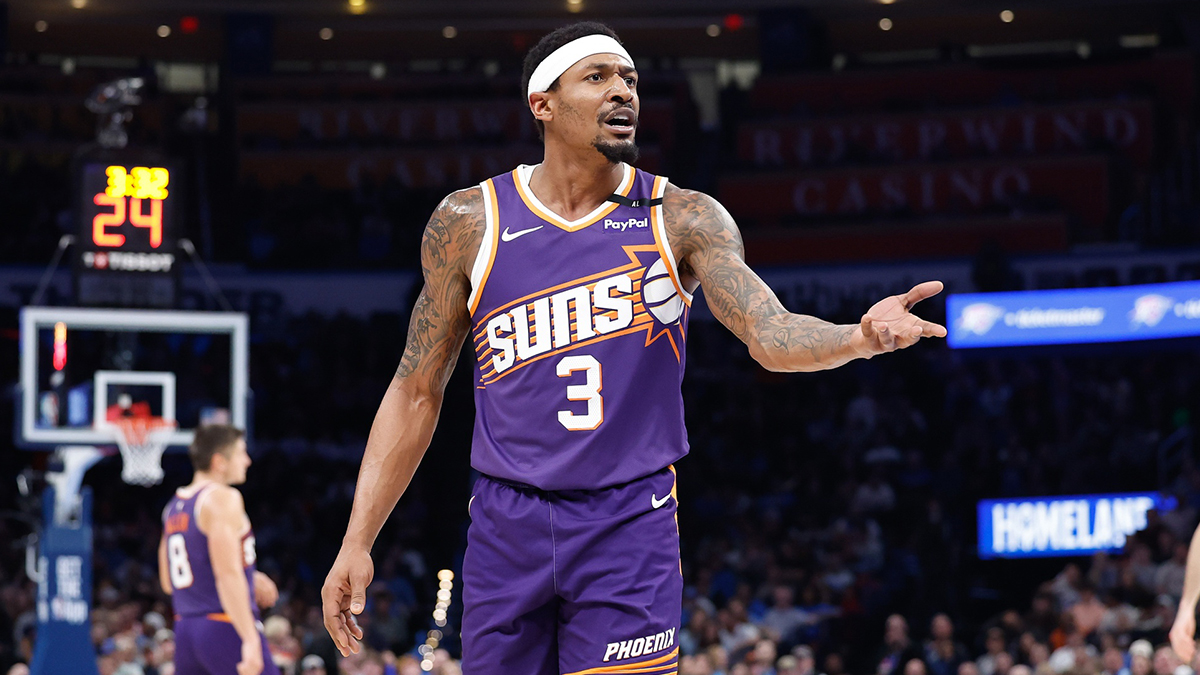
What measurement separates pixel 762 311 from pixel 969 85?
20.6m

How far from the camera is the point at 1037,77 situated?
2311cm

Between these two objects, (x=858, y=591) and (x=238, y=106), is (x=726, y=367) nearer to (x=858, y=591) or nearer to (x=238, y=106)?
(x=858, y=591)

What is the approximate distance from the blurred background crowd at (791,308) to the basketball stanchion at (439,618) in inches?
8.5

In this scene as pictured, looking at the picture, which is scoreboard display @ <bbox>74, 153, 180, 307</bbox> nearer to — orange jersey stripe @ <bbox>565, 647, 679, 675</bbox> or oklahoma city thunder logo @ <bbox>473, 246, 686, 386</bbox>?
oklahoma city thunder logo @ <bbox>473, 246, 686, 386</bbox>

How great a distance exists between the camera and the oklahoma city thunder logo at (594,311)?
389cm

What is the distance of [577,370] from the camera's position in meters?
3.88

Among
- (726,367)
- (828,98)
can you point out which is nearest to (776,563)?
(726,367)

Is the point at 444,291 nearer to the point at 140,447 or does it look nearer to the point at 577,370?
the point at 577,370

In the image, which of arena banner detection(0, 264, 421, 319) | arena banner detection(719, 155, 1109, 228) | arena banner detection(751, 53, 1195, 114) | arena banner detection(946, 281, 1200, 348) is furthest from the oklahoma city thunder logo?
arena banner detection(751, 53, 1195, 114)

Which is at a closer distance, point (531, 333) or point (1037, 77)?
point (531, 333)

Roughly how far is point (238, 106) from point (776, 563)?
12.0m

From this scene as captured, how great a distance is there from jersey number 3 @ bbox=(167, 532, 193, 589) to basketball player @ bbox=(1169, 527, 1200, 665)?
491 centimetres

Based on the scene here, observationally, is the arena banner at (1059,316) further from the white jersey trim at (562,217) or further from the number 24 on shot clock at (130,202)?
the white jersey trim at (562,217)

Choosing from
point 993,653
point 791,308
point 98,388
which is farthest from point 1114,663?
point 98,388
